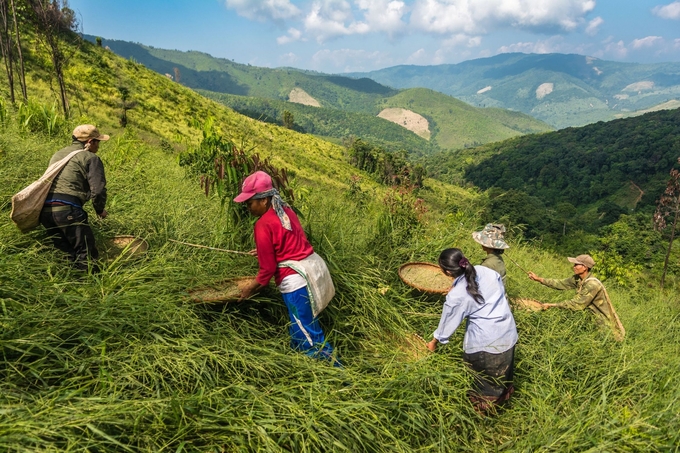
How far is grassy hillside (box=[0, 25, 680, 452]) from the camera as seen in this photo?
1.62 meters

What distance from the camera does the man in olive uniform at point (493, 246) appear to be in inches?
128

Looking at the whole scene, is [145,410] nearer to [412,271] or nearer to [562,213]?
[412,271]

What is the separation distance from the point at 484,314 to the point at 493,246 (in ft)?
3.42

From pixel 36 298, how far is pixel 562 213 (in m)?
63.1

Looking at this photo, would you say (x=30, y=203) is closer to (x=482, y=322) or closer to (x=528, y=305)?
(x=482, y=322)

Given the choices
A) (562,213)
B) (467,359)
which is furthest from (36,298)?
(562,213)

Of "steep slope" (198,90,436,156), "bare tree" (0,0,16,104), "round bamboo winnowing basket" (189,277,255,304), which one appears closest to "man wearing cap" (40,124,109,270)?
"round bamboo winnowing basket" (189,277,255,304)

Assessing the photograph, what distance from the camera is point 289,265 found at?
244cm

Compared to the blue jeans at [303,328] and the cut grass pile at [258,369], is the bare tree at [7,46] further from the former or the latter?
the blue jeans at [303,328]

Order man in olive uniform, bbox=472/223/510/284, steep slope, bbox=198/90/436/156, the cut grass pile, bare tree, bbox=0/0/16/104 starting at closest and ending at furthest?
the cut grass pile
man in olive uniform, bbox=472/223/510/284
bare tree, bbox=0/0/16/104
steep slope, bbox=198/90/436/156

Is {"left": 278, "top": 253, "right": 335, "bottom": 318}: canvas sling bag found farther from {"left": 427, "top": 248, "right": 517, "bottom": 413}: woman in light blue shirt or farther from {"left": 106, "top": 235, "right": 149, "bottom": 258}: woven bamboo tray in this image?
{"left": 106, "top": 235, "right": 149, "bottom": 258}: woven bamboo tray

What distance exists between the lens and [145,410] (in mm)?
1586

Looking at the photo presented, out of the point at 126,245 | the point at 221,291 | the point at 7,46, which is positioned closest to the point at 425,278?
the point at 221,291

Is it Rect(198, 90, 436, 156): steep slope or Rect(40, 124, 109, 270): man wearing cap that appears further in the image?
Rect(198, 90, 436, 156): steep slope
